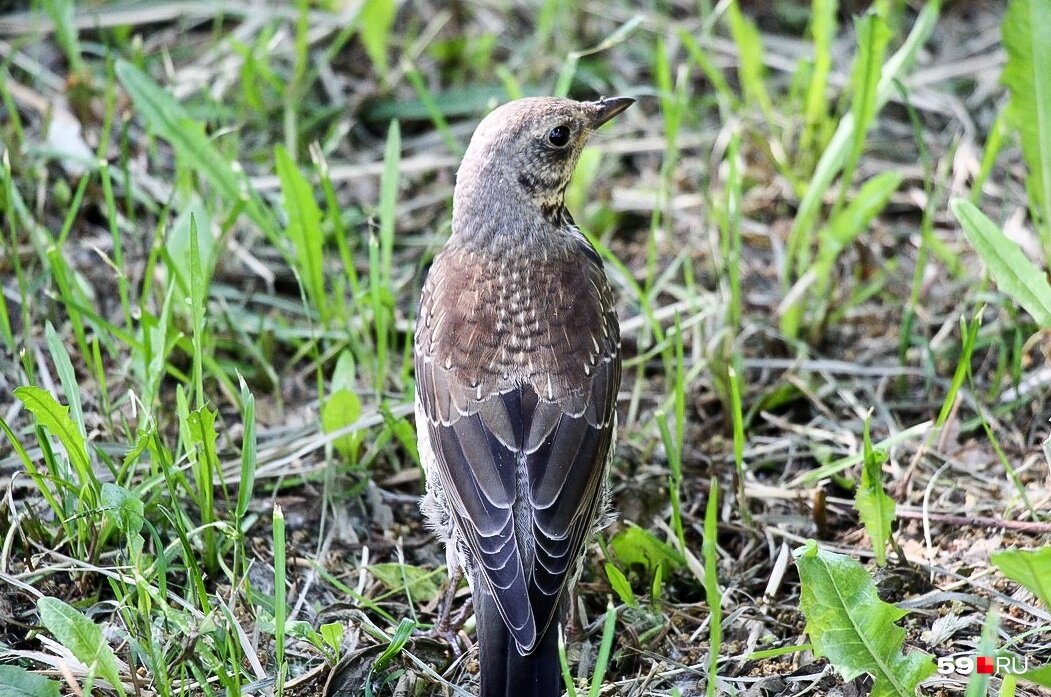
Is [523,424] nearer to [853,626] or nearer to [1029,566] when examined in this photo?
[853,626]

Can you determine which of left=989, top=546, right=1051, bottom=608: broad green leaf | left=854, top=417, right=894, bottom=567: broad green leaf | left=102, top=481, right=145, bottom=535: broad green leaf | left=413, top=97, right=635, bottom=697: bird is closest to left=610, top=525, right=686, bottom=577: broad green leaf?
left=413, top=97, right=635, bottom=697: bird

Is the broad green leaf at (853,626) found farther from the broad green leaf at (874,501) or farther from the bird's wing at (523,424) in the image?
the bird's wing at (523,424)

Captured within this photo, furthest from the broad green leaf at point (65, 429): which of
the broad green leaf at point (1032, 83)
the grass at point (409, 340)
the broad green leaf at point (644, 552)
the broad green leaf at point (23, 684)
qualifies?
the broad green leaf at point (1032, 83)

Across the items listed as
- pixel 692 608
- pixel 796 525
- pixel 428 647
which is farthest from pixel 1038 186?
pixel 428 647

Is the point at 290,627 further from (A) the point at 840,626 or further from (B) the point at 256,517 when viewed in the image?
(A) the point at 840,626

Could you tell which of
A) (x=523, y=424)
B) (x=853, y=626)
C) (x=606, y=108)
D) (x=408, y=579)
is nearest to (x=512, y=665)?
(x=523, y=424)

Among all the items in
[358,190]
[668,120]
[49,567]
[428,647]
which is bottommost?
[428,647]
